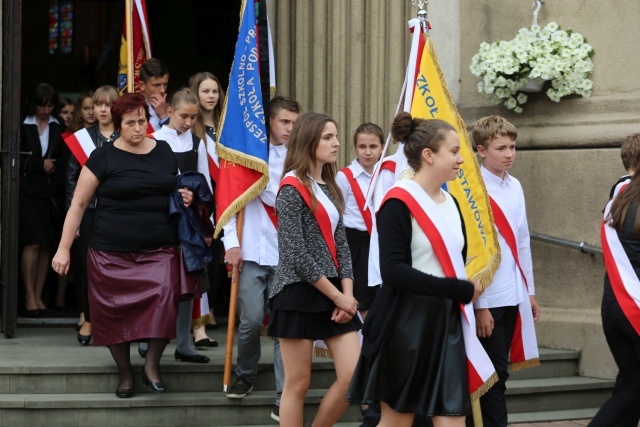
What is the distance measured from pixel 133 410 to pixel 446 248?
278 centimetres

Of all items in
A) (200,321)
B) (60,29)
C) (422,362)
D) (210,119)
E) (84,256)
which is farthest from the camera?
(60,29)

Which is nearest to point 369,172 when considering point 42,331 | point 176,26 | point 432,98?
point 432,98

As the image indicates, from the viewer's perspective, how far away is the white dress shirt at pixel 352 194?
7.53m

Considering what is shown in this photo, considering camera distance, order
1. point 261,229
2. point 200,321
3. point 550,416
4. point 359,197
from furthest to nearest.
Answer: point 200,321, point 550,416, point 359,197, point 261,229

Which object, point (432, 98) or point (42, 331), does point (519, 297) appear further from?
point (42, 331)

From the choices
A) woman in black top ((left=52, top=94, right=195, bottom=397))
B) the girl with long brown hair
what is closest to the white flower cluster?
woman in black top ((left=52, top=94, right=195, bottom=397))

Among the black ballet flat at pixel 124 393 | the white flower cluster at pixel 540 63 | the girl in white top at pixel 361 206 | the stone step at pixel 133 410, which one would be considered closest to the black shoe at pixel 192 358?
the stone step at pixel 133 410

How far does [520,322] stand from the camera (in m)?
7.03

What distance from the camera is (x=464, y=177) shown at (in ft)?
22.1

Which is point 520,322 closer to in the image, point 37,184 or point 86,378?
point 86,378

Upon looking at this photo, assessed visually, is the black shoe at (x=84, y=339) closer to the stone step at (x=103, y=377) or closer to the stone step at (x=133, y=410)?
the stone step at (x=103, y=377)

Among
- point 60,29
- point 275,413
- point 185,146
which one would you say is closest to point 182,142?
point 185,146

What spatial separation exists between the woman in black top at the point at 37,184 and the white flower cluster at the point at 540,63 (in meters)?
3.56

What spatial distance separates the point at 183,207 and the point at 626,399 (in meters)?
2.79
